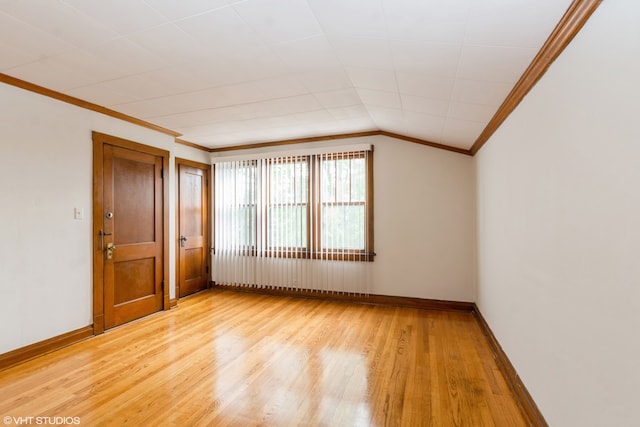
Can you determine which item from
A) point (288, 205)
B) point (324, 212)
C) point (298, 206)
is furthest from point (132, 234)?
point (324, 212)

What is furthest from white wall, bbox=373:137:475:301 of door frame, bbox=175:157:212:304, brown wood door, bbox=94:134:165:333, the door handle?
the door handle

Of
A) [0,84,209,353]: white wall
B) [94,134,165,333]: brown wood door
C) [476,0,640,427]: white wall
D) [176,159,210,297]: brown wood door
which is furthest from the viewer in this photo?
[176,159,210,297]: brown wood door

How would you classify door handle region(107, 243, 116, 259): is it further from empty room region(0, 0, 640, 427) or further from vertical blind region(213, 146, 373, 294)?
vertical blind region(213, 146, 373, 294)

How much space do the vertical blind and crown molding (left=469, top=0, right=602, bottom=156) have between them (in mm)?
2342

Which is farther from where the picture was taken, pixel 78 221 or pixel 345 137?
pixel 345 137

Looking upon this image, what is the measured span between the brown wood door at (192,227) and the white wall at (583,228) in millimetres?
4565

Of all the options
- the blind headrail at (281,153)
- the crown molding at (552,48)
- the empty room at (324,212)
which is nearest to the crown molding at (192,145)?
the empty room at (324,212)

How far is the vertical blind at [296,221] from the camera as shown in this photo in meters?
4.65

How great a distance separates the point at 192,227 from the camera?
5.25 meters

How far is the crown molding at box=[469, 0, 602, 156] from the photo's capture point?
1.34m

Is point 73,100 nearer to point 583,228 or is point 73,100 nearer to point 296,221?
point 296,221

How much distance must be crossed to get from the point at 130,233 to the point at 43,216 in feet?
3.08

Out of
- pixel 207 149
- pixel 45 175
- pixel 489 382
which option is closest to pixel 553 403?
pixel 489 382

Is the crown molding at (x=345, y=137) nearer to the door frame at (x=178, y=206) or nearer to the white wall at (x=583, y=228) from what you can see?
the door frame at (x=178, y=206)
